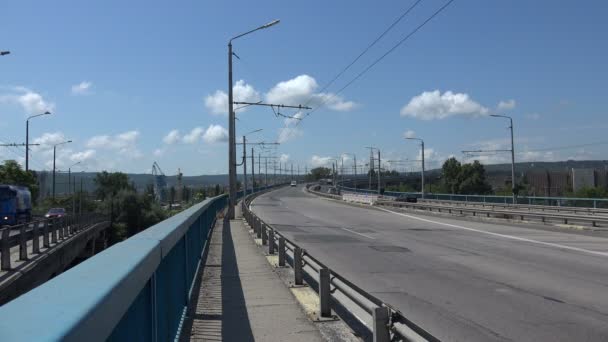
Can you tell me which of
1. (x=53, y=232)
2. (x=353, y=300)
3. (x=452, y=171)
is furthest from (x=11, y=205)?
(x=452, y=171)

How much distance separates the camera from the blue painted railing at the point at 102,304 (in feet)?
6.19

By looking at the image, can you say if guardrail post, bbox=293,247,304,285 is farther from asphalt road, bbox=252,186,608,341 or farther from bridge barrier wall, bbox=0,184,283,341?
bridge barrier wall, bbox=0,184,283,341

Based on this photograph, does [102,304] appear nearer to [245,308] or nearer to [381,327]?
[381,327]

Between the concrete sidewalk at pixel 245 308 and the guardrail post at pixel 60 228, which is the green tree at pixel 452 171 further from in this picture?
the concrete sidewalk at pixel 245 308

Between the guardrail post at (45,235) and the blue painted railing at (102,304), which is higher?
the blue painted railing at (102,304)

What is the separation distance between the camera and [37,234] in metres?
23.6

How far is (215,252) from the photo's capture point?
1716 cm

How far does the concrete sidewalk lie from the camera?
7.35m

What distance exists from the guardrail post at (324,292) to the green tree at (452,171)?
372ft

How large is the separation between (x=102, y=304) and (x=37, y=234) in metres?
23.5

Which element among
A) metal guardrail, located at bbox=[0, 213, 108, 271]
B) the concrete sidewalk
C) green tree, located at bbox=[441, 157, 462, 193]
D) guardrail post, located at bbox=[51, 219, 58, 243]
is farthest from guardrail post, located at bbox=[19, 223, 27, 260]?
green tree, located at bbox=[441, 157, 462, 193]

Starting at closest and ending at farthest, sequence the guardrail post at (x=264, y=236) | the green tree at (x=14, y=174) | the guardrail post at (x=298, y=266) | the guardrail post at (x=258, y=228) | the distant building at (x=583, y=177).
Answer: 1. the guardrail post at (x=298, y=266)
2. the guardrail post at (x=264, y=236)
3. the guardrail post at (x=258, y=228)
4. the green tree at (x=14, y=174)
5. the distant building at (x=583, y=177)

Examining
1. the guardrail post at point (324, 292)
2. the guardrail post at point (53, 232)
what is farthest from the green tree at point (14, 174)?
the guardrail post at point (324, 292)

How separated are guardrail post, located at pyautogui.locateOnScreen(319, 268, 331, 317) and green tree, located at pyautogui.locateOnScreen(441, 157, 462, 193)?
113439 millimetres
